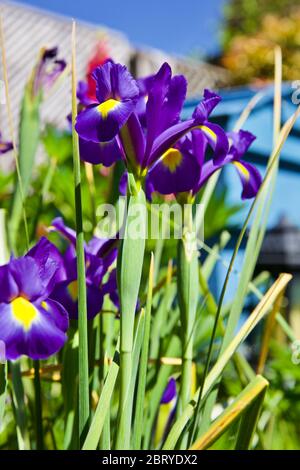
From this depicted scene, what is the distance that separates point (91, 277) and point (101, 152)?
14cm

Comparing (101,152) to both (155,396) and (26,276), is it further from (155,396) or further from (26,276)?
(155,396)

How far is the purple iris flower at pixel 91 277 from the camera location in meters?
0.64

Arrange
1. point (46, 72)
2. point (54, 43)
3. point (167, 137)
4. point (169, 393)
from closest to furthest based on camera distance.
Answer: point (167, 137) < point (169, 393) < point (46, 72) < point (54, 43)

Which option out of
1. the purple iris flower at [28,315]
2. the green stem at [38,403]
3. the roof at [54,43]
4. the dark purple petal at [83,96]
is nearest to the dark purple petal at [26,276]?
the purple iris flower at [28,315]

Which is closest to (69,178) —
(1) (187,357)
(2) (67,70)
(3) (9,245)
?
(2) (67,70)

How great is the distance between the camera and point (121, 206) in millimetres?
746

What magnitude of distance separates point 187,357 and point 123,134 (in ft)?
0.69

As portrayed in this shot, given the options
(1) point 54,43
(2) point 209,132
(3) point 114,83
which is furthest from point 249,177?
(1) point 54,43

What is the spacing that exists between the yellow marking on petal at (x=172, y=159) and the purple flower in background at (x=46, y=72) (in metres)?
0.38

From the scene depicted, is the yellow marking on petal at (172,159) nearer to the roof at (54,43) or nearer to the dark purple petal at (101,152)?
the dark purple petal at (101,152)

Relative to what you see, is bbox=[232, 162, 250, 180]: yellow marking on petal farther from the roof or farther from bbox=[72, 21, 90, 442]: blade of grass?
the roof

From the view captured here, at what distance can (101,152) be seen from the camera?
578mm

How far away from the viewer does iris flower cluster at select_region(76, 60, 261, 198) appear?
509 mm

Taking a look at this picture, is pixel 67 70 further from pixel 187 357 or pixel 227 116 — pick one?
pixel 227 116
